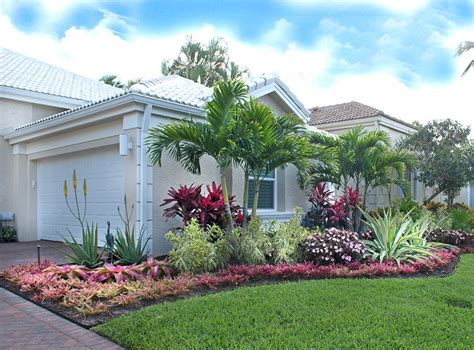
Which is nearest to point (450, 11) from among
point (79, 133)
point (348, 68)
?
point (348, 68)

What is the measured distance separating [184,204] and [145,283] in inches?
104

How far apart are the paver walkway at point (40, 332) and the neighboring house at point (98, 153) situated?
3564 mm

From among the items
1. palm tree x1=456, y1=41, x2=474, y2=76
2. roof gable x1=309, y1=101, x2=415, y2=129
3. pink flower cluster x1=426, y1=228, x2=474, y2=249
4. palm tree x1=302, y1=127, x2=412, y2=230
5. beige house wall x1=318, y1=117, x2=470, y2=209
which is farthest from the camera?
roof gable x1=309, y1=101, x2=415, y2=129

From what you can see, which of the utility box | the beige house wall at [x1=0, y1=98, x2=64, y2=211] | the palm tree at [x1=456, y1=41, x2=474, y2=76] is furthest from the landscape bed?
the palm tree at [x1=456, y1=41, x2=474, y2=76]

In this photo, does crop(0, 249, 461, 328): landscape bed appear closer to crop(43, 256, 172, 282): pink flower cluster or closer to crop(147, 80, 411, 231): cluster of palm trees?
crop(43, 256, 172, 282): pink flower cluster

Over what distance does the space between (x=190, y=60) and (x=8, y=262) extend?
25056mm

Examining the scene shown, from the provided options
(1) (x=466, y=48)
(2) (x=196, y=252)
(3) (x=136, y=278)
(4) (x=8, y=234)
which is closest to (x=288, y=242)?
(2) (x=196, y=252)

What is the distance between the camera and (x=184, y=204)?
28.2 ft

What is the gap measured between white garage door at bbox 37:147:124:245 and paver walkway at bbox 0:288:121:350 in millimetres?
4445

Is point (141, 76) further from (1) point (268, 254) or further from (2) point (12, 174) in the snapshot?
(1) point (268, 254)

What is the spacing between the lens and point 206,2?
8.35 m

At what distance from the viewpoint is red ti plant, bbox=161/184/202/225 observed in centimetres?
856

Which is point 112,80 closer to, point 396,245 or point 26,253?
point 26,253

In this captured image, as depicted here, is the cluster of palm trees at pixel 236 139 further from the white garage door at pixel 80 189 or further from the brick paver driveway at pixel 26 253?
the brick paver driveway at pixel 26 253
